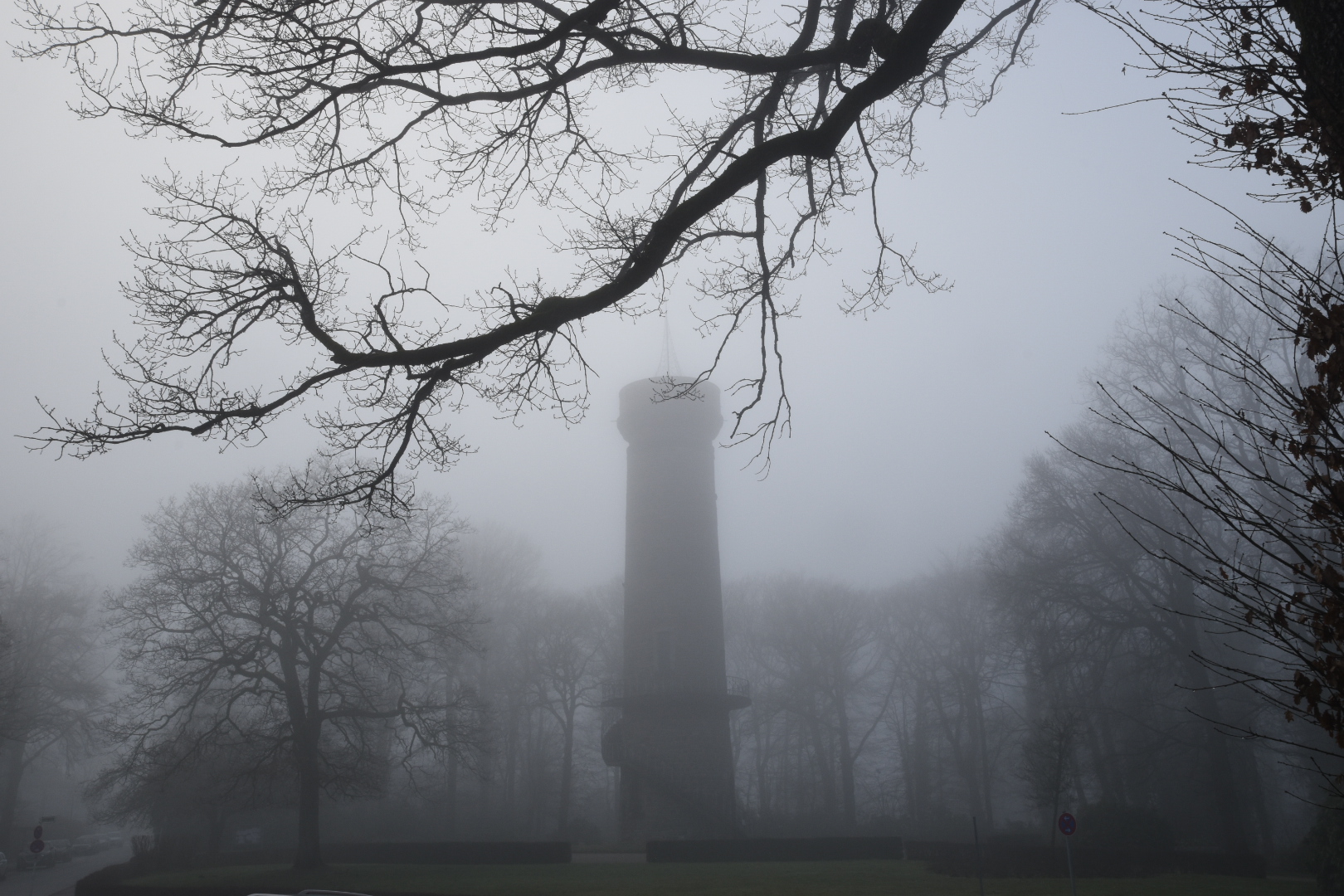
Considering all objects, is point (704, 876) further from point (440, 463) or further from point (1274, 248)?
point (1274, 248)

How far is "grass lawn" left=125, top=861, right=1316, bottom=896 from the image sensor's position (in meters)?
16.6

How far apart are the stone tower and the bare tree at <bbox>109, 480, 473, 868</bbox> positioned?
745 cm

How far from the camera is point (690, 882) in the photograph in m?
18.7

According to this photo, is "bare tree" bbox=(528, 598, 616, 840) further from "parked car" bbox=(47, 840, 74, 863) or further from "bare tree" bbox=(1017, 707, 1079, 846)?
"parked car" bbox=(47, 840, 74, 863)

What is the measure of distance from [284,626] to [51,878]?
15658mm

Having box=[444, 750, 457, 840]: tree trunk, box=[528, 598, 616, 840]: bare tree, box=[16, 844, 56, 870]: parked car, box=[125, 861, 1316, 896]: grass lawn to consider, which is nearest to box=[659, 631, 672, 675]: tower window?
box=[125, 861, 1316, 896]: grass lawn

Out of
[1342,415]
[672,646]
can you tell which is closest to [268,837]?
[672,646]

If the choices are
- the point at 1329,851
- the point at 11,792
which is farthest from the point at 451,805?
the point at 1329,851

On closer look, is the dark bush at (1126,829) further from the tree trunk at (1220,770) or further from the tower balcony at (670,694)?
the tower balcony at (670,694)

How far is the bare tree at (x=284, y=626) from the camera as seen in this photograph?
22625mm

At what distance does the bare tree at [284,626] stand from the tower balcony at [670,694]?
277 inches

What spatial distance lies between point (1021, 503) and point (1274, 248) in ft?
83.1

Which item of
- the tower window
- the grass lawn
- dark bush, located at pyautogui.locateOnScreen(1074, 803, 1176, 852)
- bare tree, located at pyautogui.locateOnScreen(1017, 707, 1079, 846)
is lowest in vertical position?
the grass lawn

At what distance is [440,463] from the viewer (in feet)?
24.6
